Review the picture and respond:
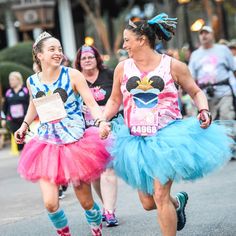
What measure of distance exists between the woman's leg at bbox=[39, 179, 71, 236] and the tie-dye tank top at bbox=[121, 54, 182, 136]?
81 cm

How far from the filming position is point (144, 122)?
6.02 meters

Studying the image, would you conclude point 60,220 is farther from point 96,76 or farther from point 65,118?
point 96,76

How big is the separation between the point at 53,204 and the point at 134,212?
2.29 meters

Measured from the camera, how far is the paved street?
23.5 ft

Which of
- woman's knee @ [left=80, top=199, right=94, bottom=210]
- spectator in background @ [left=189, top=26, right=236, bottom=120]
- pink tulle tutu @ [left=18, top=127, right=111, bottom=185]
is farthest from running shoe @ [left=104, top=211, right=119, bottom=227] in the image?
spectator in background @ [left=189, top=26, right=236, bottom=120]

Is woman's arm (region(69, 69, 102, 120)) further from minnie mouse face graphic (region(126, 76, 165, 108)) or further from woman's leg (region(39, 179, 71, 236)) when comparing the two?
woman's leg (region(39, 179, 71, 236))

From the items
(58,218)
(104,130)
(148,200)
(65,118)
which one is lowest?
(58,218)

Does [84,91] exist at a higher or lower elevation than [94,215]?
higher

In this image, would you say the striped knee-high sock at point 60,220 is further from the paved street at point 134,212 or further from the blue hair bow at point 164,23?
the blue hair bow at point 164,23

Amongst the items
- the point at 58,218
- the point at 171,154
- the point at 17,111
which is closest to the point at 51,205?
the point at 58,218

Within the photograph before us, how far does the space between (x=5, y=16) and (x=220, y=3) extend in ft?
47.4

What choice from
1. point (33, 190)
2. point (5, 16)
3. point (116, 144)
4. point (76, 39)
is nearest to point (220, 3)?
point (5, 16)

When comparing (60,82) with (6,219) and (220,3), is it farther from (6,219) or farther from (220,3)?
(220,3)

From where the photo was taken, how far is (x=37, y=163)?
6.33 m
